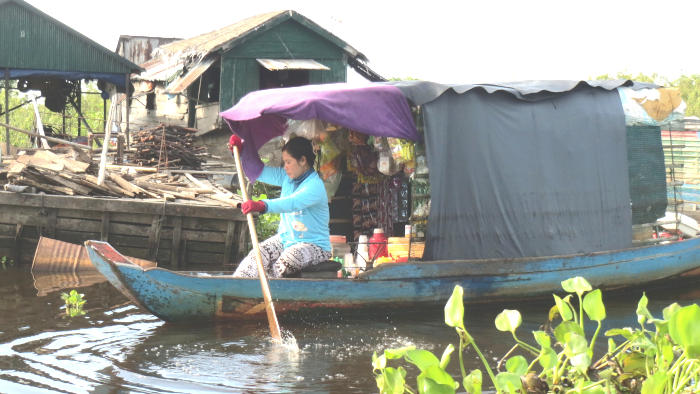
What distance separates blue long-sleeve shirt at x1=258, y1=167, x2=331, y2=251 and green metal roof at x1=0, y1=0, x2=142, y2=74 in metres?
11.6

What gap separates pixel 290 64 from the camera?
19.2 metres

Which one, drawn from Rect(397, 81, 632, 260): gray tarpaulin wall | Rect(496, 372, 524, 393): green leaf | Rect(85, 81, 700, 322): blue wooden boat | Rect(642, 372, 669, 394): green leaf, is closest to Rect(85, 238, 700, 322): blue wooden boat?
Rect(85, 81, 700, 322): blue wooden boat

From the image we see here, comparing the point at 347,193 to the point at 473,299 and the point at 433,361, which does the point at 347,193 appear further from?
the point at 433,361

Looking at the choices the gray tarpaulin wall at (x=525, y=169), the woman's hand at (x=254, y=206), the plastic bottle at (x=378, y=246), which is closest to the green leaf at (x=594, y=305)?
the woman's hand at (x=254, y=206)

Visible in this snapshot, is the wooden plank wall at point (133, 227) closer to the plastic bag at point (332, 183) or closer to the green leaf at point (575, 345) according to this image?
the plastic bag at point (332, 183)

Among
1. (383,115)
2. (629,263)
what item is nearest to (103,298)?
(383,115)

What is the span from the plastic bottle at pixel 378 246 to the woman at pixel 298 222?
1.29m

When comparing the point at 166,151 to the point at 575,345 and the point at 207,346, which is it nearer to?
the point at 207,346

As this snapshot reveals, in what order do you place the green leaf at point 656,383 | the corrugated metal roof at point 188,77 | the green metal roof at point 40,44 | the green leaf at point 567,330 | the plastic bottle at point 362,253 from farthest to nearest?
the corrugated metal roof at point 188,77, the green metal roof at point 40,44, the plastic bottle at point 362,253, the green leaf at point 567,330, the green leaf at point 656,383

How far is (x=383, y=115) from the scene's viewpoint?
282 inches

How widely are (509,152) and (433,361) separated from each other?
17.3 ft

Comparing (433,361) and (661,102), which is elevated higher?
(661,102)

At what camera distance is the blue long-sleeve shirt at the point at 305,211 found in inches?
270

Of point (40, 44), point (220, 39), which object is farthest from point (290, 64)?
point (40, 44)
